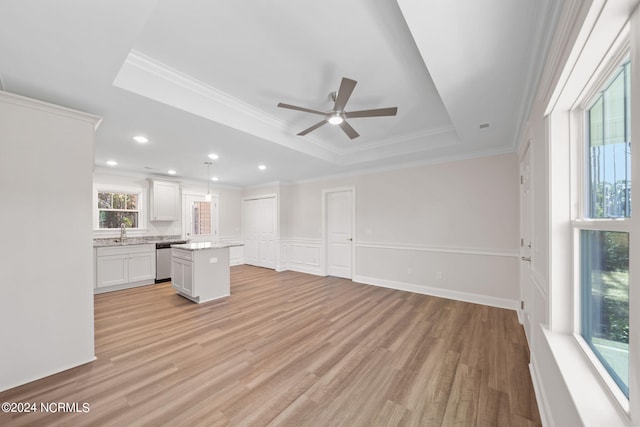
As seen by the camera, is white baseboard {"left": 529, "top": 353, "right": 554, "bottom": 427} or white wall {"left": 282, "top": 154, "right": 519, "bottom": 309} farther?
white wall {"left": 282, "top": 154, "right": 519, "bottom": 309}

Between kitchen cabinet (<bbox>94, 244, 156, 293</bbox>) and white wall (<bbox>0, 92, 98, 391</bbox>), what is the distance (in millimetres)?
2797

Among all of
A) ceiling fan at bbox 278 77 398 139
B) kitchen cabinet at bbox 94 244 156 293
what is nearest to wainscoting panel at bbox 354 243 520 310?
ceiling fan at bbox 278 77 398 139

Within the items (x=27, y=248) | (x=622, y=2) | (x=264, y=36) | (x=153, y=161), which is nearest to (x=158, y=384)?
(x=27, y=248)

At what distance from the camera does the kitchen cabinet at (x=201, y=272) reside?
3.88 metres

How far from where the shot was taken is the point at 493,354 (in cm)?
237

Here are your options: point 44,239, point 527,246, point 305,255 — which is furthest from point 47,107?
point 305,255

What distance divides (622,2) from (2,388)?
13.9ft

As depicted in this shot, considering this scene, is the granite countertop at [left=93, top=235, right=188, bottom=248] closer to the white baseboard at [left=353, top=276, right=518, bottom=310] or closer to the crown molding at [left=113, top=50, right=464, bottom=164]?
the crown molding at [left=113, top=50, right=464, bottom=164]

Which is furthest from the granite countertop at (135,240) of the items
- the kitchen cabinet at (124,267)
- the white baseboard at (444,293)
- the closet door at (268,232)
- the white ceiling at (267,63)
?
the white baseboard at (444,293)

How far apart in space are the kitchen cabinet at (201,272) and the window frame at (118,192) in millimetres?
2081

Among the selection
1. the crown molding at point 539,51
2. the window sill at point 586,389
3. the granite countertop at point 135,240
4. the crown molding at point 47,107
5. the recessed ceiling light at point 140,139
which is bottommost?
the window sill at point 586,389

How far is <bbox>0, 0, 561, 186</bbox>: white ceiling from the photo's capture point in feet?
4.68

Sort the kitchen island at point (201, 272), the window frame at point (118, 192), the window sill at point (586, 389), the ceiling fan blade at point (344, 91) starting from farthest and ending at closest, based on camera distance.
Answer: the window frame at point (118, 192), the kitchen island at point (201, 272), the ceiling fan blade at point (344, 91), the window sill at point (586, 389)

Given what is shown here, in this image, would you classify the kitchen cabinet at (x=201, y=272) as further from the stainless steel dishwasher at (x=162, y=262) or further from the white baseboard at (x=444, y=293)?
the white baseboard at (x=444, y=293)
